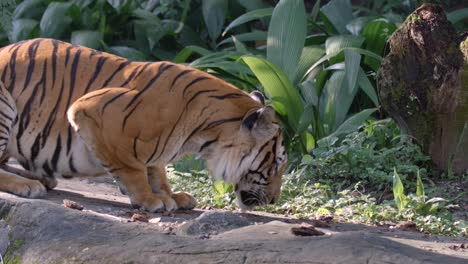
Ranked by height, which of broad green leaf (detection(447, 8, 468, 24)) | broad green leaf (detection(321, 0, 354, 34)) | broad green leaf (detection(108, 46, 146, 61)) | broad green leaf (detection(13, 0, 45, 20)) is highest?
broad green leaf (detection(447, 8, 468, 24))

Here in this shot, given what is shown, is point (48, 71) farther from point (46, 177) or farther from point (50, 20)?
point (50, 20)

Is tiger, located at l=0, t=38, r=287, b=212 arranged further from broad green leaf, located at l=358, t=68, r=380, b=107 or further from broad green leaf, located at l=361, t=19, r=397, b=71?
broad green leaf, located at l=361, t=19, r=397, b=71

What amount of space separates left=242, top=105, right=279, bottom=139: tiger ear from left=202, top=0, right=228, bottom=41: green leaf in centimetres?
542

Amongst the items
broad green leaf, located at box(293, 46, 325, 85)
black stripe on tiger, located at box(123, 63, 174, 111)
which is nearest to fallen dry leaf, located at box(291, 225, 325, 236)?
black stripe on tiger, located at box(123, 63, 174, 111)

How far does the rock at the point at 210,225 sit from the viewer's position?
466 cm

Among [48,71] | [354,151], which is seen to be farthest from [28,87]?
[354,151]

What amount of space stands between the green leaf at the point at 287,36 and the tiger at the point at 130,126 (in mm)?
2580

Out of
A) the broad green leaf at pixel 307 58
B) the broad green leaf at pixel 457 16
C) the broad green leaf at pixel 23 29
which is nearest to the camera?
the broad green leaf at pixel 307 58

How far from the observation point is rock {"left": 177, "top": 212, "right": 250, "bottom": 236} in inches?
183

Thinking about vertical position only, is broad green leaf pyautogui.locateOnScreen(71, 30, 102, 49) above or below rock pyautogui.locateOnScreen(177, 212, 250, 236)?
above

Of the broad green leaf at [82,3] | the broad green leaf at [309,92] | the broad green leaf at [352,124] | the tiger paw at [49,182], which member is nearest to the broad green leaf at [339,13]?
the broad green leaf at [309,92]

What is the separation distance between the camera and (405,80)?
22.6 ft

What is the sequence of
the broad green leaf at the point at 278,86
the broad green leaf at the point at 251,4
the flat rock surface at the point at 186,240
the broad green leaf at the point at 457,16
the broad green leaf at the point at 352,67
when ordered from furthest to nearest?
the broad green leaf at the point at 251,4 < the broad green leaf at the point at 457,16 < the broad green leaf at the point at 352,67 < the broad green leaf at the point at 278,86 < the flat rock surface at the point at 186,240

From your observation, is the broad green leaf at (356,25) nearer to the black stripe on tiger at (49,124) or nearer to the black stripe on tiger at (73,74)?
the black stripe on tiger at (73,74)
